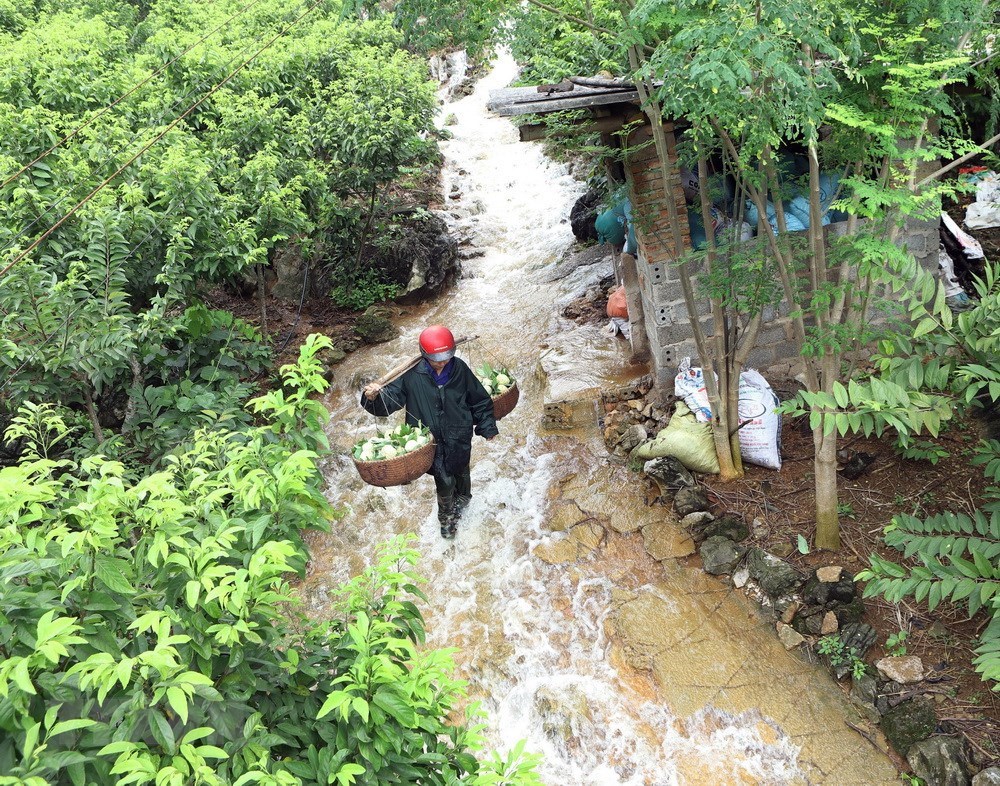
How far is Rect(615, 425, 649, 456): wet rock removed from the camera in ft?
20.2

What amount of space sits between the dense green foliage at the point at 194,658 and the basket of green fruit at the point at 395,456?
2.00 meters

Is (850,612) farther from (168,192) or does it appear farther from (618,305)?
(168,192)

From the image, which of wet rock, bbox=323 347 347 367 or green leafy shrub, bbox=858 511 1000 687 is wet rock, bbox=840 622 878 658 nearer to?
green leafy shrub, bbox=858 511 1000 687

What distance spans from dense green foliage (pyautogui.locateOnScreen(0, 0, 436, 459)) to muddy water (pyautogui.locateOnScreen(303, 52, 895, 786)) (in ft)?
6.45

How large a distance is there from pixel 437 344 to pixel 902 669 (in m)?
3.59

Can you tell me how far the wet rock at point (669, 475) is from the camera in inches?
217

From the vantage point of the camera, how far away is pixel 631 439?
621cm

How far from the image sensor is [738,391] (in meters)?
5.38

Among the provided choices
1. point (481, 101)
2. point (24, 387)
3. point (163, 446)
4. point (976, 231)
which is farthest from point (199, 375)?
point (481, 101)

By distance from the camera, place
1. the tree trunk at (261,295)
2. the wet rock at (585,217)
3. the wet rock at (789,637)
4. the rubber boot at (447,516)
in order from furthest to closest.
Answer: the wet rock at (585,217), the tree trunk at (261,295), the rubber boot at (447,516), the wet rock at (789,637)

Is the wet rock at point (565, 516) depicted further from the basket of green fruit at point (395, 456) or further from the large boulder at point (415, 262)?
the large boulder at point (415, 262)

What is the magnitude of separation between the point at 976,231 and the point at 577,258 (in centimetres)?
505

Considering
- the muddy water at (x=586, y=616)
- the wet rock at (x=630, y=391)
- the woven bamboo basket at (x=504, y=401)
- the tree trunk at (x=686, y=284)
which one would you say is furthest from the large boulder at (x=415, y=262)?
the tree trunk at (x=686, y=284)

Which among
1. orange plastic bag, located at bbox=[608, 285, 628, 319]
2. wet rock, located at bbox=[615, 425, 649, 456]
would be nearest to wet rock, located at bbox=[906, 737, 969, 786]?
wet rock, located at bbox=[615, 425, 649, 456]
